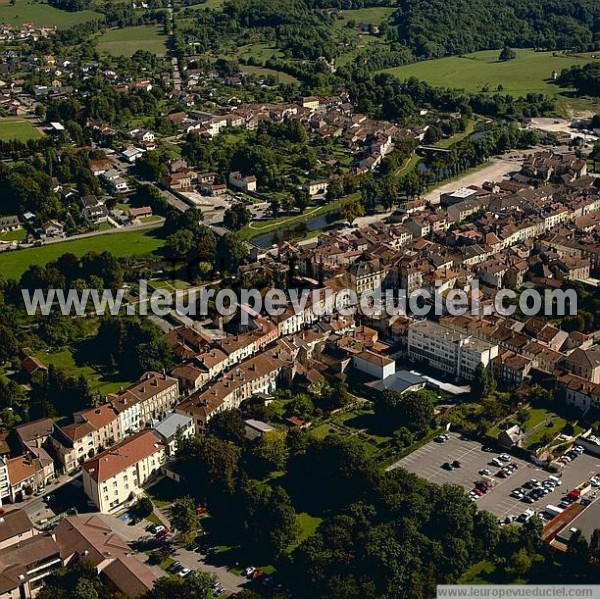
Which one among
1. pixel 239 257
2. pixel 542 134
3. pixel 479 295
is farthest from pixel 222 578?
pixel 542 134

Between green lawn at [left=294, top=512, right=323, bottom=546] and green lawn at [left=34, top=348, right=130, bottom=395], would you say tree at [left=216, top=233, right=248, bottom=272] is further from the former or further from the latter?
green lawn at [left=294, top=512, right=323, bottom=546]

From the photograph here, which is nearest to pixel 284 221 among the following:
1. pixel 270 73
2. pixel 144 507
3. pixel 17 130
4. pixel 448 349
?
pixel 448 349

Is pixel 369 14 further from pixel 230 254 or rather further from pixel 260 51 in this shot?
pixel 230 254

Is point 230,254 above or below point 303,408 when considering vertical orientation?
above

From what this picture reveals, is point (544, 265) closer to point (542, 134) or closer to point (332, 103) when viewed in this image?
point (542, 134)

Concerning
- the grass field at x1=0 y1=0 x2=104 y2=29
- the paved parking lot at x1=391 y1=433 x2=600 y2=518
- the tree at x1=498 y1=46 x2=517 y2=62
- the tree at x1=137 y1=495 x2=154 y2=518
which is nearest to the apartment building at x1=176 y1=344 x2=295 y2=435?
the tree at x1=137 y1=495 x2=154 y2=518

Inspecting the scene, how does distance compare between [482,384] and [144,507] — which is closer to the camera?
[144,507]
